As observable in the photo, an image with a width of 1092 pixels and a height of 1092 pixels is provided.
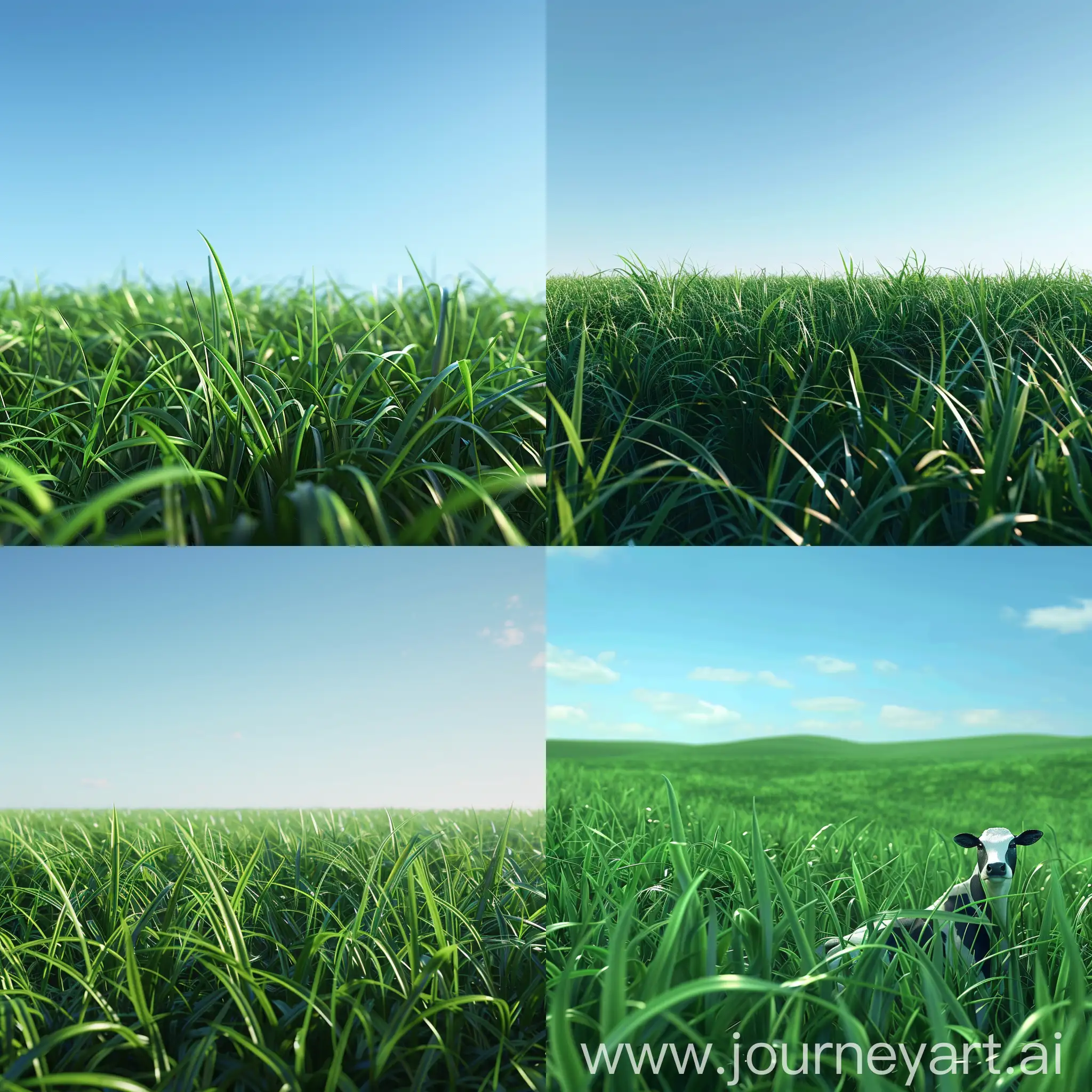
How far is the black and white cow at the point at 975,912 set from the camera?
922mm

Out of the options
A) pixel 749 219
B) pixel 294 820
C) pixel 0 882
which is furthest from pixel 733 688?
pixel 0 882

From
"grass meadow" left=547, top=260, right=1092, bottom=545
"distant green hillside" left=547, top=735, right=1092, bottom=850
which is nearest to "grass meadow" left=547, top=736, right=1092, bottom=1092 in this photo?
"distant green hillside" left=547, top=735, right=1092, bottom=850

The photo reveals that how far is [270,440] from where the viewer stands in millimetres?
903

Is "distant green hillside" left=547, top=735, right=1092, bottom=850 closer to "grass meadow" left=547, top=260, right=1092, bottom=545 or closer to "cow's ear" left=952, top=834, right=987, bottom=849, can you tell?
"cow's ear" left=952, top=834, right=987, bottom=849

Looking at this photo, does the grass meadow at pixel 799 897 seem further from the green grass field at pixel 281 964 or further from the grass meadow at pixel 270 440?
the grass meadow at pixel 270 440

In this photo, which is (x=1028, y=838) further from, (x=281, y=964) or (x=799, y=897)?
(x=281, y=964)

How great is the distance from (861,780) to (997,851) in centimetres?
20

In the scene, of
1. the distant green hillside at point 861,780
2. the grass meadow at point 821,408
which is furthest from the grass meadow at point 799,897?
the grass meadow at point 821,408

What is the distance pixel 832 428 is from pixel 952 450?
156 millimetres

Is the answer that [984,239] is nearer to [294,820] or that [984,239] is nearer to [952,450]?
[952,450]

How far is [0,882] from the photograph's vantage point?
1237mm

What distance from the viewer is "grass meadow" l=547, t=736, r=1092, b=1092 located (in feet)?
2.56

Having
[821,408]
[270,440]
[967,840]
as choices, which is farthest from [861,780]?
[270,440]

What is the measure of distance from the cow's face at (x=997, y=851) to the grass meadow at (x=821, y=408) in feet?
1.64
